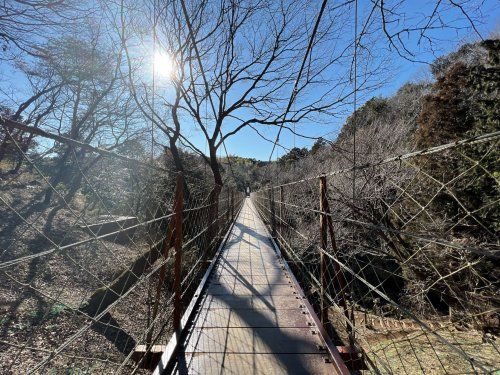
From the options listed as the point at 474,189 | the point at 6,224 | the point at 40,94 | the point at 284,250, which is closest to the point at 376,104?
the point at 474,189

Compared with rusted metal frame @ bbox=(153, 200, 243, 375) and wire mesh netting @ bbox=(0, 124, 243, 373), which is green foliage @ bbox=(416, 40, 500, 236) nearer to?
wire mesh netting @ bbox=(0, 124, 243, 373)

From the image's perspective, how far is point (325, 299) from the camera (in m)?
2.00

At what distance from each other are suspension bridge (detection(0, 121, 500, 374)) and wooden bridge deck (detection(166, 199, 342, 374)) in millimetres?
10

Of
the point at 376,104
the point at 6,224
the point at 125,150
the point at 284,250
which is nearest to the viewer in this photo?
the point at 284,250

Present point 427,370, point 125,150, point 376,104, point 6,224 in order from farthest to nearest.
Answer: point 376,104, point 125,150, point 6,224, point 427,370

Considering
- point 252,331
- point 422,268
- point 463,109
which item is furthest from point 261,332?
point 463,109

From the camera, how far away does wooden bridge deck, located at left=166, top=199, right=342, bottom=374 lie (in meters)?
1.62

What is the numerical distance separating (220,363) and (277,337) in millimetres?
433

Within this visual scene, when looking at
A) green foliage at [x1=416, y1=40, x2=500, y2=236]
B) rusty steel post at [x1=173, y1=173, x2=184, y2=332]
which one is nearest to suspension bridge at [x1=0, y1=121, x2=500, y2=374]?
rusty steel post at [x1=173, y1=173, x2=184, y2=332]

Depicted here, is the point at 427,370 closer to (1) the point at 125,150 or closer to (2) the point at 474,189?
(2) the point at 474,189

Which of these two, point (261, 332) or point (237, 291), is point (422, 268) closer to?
point (237, 291)

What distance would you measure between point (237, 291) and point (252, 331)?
80 cm

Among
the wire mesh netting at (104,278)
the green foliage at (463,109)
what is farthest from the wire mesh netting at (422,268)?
the wire mesh netting at (104,278)

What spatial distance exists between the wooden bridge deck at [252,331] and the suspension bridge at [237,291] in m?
0.01
